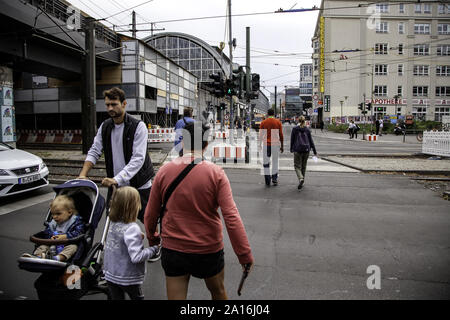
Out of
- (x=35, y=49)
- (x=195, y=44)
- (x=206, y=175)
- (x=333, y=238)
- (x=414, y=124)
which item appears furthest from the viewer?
(x=195, y=44)

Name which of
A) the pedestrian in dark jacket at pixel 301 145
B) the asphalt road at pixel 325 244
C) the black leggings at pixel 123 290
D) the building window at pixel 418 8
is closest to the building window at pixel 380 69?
the building window at pixel 418 8

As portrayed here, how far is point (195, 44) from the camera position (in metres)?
61.9

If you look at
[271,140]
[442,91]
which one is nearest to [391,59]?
[442,91]

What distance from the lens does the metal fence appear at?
45.0 feet

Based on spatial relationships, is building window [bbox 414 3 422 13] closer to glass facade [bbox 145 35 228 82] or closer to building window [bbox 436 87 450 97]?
building window [bbox 436 87 450 97]

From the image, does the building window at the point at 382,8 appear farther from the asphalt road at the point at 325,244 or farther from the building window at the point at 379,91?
the asphalt road at the point at 325,244

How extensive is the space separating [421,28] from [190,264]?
59387 mm

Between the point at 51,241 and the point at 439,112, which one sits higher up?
the point at 439,112

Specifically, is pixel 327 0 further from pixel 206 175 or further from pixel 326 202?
pixel 206 175

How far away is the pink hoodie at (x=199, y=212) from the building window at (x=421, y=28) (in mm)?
58553

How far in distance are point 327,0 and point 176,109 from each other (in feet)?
95.8

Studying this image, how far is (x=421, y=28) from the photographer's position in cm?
4919

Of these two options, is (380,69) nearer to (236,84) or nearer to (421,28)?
(421,28)
